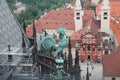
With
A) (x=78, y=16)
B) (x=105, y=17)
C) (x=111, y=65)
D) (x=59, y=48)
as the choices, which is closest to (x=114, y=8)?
(x=105, y=17)

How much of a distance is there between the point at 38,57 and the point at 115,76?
95.3ft

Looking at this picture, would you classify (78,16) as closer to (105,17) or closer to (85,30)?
(85,30)

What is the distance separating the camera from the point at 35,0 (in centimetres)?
12500

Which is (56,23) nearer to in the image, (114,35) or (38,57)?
(114,35)

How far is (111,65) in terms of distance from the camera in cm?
5009

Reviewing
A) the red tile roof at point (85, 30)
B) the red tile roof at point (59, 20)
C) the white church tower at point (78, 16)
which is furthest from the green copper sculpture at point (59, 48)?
the white church tower at point (78, 16)

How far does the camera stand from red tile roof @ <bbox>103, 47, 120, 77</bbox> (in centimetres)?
4991

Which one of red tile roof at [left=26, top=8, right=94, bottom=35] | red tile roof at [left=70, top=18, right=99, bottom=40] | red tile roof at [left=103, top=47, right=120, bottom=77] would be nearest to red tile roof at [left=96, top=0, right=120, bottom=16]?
red tile roof at [left=26, top=8, right=94, bottom=35]

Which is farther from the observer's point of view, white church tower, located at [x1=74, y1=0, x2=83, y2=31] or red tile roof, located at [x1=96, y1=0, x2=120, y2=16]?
red tile roof, located at [x1=96, y1=0, x2=120, y2=16]

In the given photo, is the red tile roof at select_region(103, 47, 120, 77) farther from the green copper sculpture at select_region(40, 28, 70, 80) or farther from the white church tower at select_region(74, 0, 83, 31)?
the green copper sculpture at select_region(40, 28, 70, 80)

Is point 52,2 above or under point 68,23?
above

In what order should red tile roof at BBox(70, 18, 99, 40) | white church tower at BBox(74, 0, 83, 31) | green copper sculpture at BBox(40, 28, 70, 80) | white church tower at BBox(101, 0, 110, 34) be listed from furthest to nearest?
white church tower at BBox(74, 0, 83, 31)
white church tower at BBox(101, 0, 110, 34)
red tile roof at BBox(70, 18, 99, 40)
green copper sculpture at BBox(40, 28, 70, 80)

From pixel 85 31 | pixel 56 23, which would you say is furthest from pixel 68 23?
pixel 85 31

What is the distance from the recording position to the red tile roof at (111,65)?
4991 centimetres
